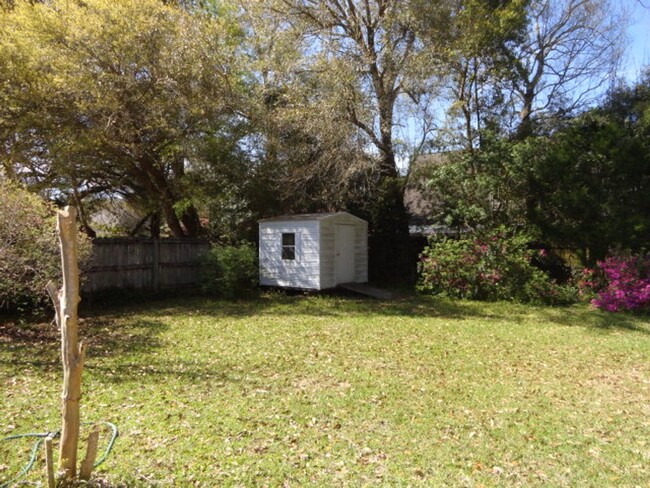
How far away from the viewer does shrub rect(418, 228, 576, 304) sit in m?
12.8

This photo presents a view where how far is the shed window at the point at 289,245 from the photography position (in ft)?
45.8

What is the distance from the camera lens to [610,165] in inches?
486

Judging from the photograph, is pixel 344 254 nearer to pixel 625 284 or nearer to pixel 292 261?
pixel 292 261

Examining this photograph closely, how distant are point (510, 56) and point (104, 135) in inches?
476

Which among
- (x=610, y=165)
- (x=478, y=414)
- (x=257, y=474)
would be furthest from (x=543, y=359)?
(x=610, y=165)

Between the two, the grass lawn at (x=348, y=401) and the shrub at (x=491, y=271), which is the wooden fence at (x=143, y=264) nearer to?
the grass lawn at (x=348, y=401)

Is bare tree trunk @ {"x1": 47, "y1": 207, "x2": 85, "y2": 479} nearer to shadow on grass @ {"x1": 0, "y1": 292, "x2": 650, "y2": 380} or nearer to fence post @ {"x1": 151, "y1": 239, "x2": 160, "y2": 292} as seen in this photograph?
shadow on grass @ {"x1": 0, "y1": 292, "x2": 650, "y2": 380}

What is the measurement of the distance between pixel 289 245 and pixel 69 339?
10.9m

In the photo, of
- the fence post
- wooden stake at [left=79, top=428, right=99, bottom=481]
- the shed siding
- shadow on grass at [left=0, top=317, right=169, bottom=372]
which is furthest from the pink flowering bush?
wooden stake at [left=79, top=428, right=99, bottom=481]

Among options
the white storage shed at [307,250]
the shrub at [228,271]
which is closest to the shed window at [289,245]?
the white storage shed at [307,250]

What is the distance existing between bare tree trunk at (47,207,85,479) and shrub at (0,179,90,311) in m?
5.18

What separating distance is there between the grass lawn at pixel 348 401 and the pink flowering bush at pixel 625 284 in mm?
1643

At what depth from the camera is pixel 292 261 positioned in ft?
45.8

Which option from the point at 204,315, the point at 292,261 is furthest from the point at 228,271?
the point at 204,315
